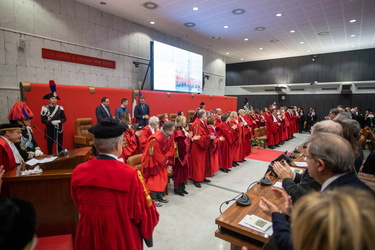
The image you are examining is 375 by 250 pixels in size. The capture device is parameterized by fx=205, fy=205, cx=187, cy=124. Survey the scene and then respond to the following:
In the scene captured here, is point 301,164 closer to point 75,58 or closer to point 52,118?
point 52,118

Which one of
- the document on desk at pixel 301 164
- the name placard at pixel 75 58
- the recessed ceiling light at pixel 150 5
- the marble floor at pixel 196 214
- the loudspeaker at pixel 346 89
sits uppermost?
the recessed ceiling light at pixel 150 5

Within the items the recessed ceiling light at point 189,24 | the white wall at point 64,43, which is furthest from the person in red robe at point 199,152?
the recessed ceiling light at point 189,24

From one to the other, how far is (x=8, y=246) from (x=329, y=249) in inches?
37.5

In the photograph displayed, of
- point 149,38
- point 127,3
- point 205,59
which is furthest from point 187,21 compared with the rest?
point 205,59

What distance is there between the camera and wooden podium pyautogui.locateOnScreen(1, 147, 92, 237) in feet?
7.44

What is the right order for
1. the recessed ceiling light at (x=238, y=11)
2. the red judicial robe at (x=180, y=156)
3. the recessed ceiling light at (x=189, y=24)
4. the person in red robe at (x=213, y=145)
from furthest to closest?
1. the recessed ceiling light at (x=189, y=24)
2. the recessed ceiling light at (x=238, y=11)
3. the person in red robe at (x=213, y=145)
4. the red judicial robe at (x=180, y=156)

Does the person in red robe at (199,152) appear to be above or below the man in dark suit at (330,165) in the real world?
below

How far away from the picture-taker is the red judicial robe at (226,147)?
19.5 ft

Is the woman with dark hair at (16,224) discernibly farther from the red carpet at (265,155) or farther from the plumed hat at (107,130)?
the red carpet at (265,155)

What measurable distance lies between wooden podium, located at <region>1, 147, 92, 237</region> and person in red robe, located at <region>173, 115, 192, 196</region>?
2.15m

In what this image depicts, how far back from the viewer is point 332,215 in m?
0.64

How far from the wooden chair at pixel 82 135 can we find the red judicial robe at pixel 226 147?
379 centimetres

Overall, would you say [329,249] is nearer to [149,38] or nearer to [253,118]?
[253,118]

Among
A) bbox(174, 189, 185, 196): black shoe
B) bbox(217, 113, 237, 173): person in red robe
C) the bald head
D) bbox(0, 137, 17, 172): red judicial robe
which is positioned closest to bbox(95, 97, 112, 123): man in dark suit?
bbox(174, 189, 185, 196): black shoe
